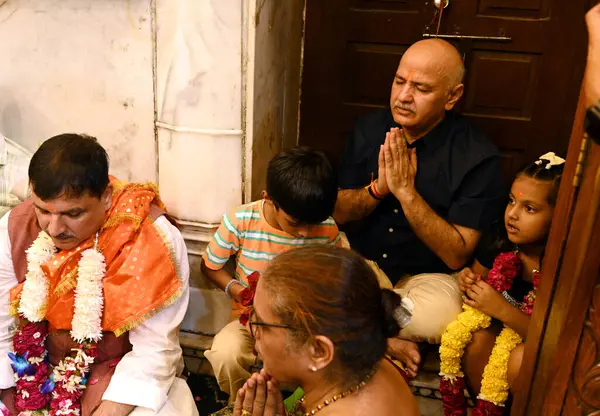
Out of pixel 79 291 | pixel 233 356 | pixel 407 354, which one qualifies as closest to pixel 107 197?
pixel 79 291

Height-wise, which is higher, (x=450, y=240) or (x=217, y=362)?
(x=450, y=240)

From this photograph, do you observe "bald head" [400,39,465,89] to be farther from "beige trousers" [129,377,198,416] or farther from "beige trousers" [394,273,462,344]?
"beige trousers" [129,377,198,416]

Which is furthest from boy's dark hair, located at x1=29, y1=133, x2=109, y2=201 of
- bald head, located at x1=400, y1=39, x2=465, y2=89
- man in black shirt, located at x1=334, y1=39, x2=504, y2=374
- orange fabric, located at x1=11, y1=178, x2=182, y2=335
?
bald head, located at x1=400, y1=39, x2=465, y2=89

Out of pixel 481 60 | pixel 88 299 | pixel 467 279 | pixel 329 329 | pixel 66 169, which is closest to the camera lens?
pixel 329 329

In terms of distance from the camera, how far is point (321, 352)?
1.39 metres

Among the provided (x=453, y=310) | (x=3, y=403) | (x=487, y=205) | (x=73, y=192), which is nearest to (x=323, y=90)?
(x=487, y=205)

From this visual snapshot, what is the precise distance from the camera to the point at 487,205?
7.82 feet

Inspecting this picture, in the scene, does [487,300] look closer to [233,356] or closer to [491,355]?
[491,355]

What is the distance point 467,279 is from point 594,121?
4.03 feet

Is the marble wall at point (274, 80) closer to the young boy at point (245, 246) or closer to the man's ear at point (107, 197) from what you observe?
the young boy at point (245, 246)

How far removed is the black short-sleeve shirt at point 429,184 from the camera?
241cm

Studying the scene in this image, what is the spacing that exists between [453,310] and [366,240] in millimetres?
529

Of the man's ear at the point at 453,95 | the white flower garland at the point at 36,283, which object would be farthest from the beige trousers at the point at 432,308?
the white flower garland at the point at 36,283

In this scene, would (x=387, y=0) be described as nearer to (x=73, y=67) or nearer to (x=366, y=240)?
(x=366, y=240)
